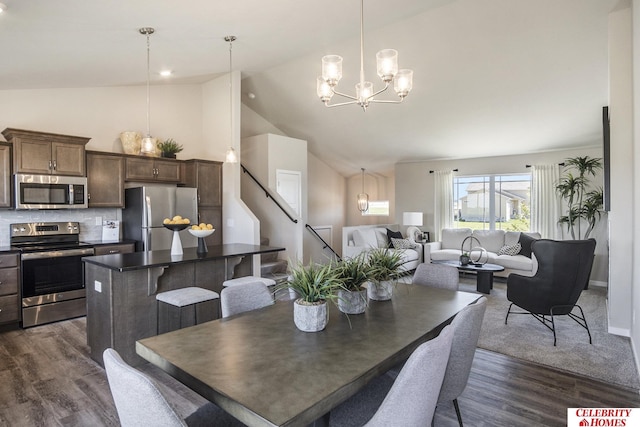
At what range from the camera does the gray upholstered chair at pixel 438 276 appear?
2.81 meters

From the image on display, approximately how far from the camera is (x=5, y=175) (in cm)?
413

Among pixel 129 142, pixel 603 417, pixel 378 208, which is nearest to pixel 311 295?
pixel 603 417

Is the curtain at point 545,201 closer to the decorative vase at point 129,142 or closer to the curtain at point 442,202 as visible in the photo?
the curtain at point 442,202

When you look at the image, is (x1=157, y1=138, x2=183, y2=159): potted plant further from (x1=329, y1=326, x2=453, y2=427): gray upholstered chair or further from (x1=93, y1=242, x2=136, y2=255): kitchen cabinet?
(x1=329, y1=326, x2=453, y2=427): gray upholstered chair

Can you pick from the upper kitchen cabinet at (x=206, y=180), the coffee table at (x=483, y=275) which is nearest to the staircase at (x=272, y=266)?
the upper kitchen cabinet at (x=206, y=180)

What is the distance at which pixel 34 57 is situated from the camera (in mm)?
3641

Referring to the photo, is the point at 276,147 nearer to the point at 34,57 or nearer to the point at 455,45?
the point at 455,45

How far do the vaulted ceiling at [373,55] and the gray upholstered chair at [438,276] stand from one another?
277cm

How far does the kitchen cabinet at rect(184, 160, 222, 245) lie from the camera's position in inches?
221

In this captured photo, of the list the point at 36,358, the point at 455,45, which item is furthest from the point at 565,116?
the point at 36,358

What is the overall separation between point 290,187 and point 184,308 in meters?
4.51

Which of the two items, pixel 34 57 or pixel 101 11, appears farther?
pixel 34 57

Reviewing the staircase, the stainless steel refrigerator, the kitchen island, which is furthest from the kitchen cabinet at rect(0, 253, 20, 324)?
the staircase

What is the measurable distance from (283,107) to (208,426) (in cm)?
658
